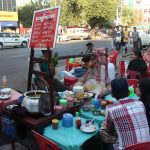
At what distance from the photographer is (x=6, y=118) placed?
446cm

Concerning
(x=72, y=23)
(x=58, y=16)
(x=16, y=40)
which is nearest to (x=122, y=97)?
(x=58, y=16)

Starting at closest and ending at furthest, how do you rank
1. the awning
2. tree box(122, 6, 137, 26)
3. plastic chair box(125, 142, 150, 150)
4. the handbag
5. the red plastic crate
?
plastic chair box(125, 142, 150, 150)
the handbag
the red plastic crate
the awning
tree box(122, 6, 137, 26)

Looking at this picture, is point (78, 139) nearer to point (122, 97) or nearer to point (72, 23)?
point (122, 97)

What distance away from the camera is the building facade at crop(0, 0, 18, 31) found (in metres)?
43.8

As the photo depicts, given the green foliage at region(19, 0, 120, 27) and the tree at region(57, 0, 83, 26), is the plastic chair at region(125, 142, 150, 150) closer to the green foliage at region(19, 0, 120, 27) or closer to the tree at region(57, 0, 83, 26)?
the green foliage at region(19, 0, 120, 27)

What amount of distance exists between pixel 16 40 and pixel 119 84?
2433cm

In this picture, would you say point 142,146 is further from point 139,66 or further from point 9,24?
point 9,24

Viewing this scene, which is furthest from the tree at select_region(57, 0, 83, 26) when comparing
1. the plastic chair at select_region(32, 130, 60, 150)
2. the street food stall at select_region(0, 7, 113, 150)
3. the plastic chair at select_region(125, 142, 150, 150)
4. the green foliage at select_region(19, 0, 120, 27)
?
the plastic chair at select_region(125, 142, 150, 150)

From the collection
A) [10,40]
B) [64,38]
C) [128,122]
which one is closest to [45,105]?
[128,122]

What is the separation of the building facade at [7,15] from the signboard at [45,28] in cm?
4068

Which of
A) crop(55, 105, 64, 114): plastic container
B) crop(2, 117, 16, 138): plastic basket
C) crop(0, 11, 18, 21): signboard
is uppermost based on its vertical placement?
crop(0, 11, 18, 21): signboard

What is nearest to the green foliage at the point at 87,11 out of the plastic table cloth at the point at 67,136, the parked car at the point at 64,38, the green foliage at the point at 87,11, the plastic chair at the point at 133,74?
the green foliage at the point at 87,11

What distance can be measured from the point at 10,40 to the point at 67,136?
23.3m

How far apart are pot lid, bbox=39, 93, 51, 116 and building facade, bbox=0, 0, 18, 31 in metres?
41.4
